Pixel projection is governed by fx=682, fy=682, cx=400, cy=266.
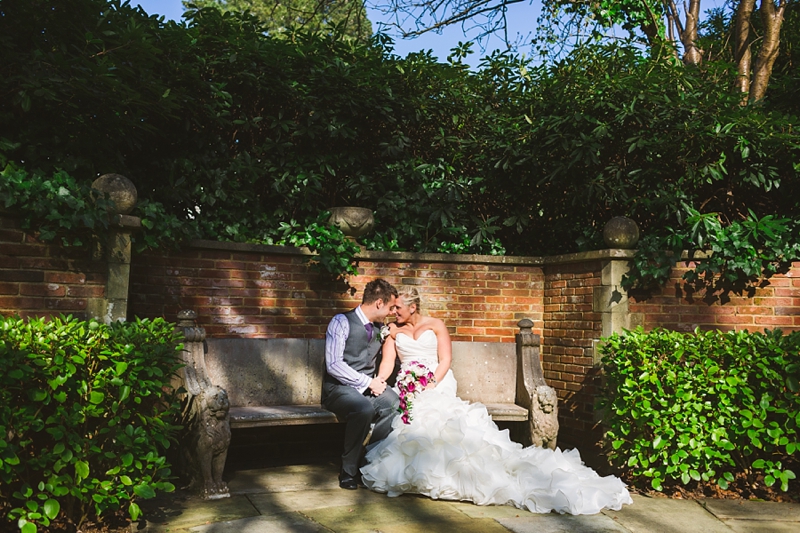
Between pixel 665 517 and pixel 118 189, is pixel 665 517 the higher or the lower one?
the lower one

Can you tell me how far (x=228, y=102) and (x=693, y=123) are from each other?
468 centimetres

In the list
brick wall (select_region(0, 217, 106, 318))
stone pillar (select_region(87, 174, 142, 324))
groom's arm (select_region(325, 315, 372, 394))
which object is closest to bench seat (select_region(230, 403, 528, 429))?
groom's arm (select_region(325, 315, 372, 394))

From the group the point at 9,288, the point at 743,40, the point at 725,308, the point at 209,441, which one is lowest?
the point at 209,441

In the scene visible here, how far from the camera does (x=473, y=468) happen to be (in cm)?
480

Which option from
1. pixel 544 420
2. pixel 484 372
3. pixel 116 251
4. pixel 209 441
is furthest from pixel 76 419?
pixel 484 372

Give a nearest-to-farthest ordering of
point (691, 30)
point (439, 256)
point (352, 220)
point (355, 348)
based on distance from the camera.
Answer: point (355, 348) < point (352, 220) < point (439, 256) < point (691, 30)

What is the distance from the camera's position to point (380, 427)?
5391 mm

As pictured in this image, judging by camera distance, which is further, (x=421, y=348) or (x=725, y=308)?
(x=725, y=308)

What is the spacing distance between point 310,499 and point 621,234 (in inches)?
149

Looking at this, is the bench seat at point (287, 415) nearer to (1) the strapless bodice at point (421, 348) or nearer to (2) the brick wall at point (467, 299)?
(1) the strapless bodice at point (421, 348)

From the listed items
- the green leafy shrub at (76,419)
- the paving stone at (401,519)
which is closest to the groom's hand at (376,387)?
the paving stone at (401,519)

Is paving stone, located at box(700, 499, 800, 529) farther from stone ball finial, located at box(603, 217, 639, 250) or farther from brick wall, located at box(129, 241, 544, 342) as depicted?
brick wall, located at box(129, 241, 544, 342)

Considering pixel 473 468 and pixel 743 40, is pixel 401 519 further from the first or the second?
pixel 743 40

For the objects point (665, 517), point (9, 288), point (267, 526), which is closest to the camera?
point (267, 526)
